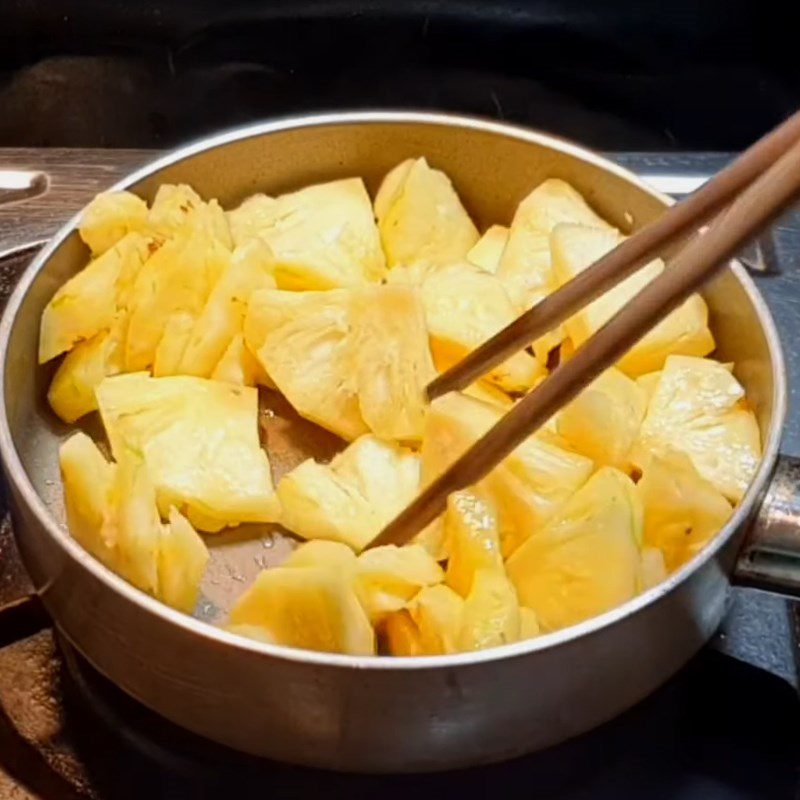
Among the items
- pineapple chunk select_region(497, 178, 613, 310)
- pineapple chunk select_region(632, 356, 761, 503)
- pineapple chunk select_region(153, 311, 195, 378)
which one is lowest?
pineapple chunk select_region(632, 356, 761, 503)

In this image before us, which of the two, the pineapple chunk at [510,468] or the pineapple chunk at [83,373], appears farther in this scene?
the pineapple chunk at [83,373]

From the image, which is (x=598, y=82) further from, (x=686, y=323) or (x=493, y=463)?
(x=493, y=463)

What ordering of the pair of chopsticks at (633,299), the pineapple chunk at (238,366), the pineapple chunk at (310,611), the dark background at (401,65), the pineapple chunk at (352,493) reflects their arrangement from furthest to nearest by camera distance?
the dark background at (401,65) → the pineapple chunk at (238,366) → the pineapple chunk at (352,493) → the pineapple chunk at (310,611) → the pair of chopsticks at (633,299)

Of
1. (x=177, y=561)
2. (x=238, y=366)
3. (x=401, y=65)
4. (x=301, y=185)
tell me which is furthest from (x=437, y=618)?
(x=401, y=65)

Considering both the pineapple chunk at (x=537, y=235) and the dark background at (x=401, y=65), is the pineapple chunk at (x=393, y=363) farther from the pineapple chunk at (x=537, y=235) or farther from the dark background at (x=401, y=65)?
the dark background at (x=401, y=65)

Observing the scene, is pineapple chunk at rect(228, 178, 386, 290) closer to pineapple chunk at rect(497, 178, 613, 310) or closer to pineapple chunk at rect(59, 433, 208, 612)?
pineapple chunk at rect(497, 178, 613, 310)

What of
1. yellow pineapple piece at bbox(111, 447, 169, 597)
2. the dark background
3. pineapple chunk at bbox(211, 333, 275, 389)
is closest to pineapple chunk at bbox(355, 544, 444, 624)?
yellow pineapple piece at bbox(111, 447, 169, 597)

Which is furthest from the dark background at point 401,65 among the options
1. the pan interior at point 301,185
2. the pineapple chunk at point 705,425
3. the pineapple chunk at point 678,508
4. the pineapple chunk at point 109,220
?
the pineapple chunk at point 678,508
